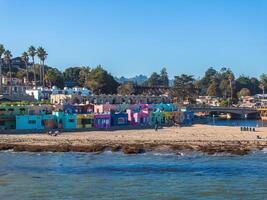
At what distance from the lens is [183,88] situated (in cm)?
15475

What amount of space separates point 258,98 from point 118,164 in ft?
434

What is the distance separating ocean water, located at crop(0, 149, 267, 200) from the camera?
31.1 m

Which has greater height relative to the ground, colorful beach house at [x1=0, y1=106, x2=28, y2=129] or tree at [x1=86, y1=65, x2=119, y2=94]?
tree at [x1=86, y1=65, x2=119, y2=94]

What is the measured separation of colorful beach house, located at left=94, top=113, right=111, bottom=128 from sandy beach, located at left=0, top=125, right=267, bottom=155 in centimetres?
735

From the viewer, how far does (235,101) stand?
540 ft

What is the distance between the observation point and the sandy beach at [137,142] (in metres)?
53.7

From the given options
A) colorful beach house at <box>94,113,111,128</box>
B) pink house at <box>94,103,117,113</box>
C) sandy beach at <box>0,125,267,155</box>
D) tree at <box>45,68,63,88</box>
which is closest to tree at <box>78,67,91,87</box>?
tree at <box>45,68,63,88</box>

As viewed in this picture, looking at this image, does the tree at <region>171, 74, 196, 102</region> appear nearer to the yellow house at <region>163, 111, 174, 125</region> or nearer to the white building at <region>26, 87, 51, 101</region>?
the white building at <region>26, 87, 51, 101</region>

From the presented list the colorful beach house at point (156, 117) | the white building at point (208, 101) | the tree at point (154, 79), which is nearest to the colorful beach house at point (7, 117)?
the colorful beach house at point (156, 117)

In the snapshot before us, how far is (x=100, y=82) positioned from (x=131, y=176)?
93572 millimetres

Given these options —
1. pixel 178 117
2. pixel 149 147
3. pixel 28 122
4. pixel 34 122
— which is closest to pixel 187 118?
pixel 178 117

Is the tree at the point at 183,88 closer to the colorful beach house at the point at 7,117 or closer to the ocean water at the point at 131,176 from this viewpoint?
the colorful beach house at the point at 7,117

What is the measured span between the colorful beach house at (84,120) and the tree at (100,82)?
156 feet

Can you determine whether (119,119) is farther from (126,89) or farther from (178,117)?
(126,89)
